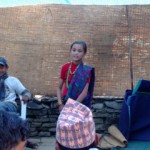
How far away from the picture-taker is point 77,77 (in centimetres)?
414

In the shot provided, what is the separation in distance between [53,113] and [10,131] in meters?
3.82

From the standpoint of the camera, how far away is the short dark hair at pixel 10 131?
1.42 meters

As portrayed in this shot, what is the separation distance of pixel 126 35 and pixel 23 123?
3.76 m

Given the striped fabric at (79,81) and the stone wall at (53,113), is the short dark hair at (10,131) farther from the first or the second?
the stone wall at (53,113)

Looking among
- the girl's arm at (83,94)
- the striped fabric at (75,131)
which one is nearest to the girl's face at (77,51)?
the girl's arm at (83,94)

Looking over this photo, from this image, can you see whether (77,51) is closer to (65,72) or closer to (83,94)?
(65,72)

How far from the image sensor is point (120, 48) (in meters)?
5.14

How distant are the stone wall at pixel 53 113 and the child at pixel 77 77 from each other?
0.97 meters

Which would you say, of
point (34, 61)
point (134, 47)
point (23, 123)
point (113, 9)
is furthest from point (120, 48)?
point (23, 123)

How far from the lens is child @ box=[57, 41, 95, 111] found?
4098mm

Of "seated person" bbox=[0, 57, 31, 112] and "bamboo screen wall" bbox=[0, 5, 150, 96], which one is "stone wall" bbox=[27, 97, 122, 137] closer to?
"bamboo screen wall" bbox=[0, 5, 150, 96]

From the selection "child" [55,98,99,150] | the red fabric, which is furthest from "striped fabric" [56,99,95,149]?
the red fabric

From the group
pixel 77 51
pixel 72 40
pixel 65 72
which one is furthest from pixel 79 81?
pixel 72 40

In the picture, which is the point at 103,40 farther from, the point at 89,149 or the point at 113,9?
the point at 89,149
